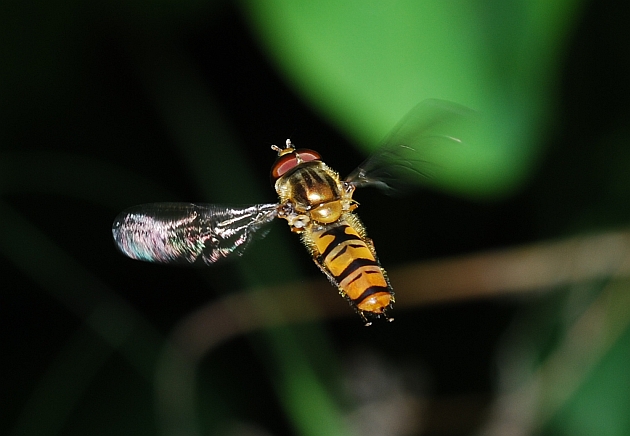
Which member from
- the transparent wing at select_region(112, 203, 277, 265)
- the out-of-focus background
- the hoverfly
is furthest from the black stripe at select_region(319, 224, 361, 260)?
the out-of-focus background

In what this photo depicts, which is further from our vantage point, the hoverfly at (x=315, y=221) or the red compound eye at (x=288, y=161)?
the red compound eye at (x=288, y=161)

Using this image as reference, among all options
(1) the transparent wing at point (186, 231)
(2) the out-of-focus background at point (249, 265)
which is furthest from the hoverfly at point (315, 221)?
(2) the out-of-focus background at point (249, 265)

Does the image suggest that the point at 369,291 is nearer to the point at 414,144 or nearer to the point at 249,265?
the point at 414,144

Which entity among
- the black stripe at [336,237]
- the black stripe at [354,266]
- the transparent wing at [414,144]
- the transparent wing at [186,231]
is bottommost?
the black stripe at [354,266]

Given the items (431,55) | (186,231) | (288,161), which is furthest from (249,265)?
(431,55)

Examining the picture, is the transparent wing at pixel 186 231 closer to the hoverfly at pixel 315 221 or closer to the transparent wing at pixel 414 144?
the hoverfly at pixel 315 221

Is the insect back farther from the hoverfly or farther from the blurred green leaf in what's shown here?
the blurred green leaf
